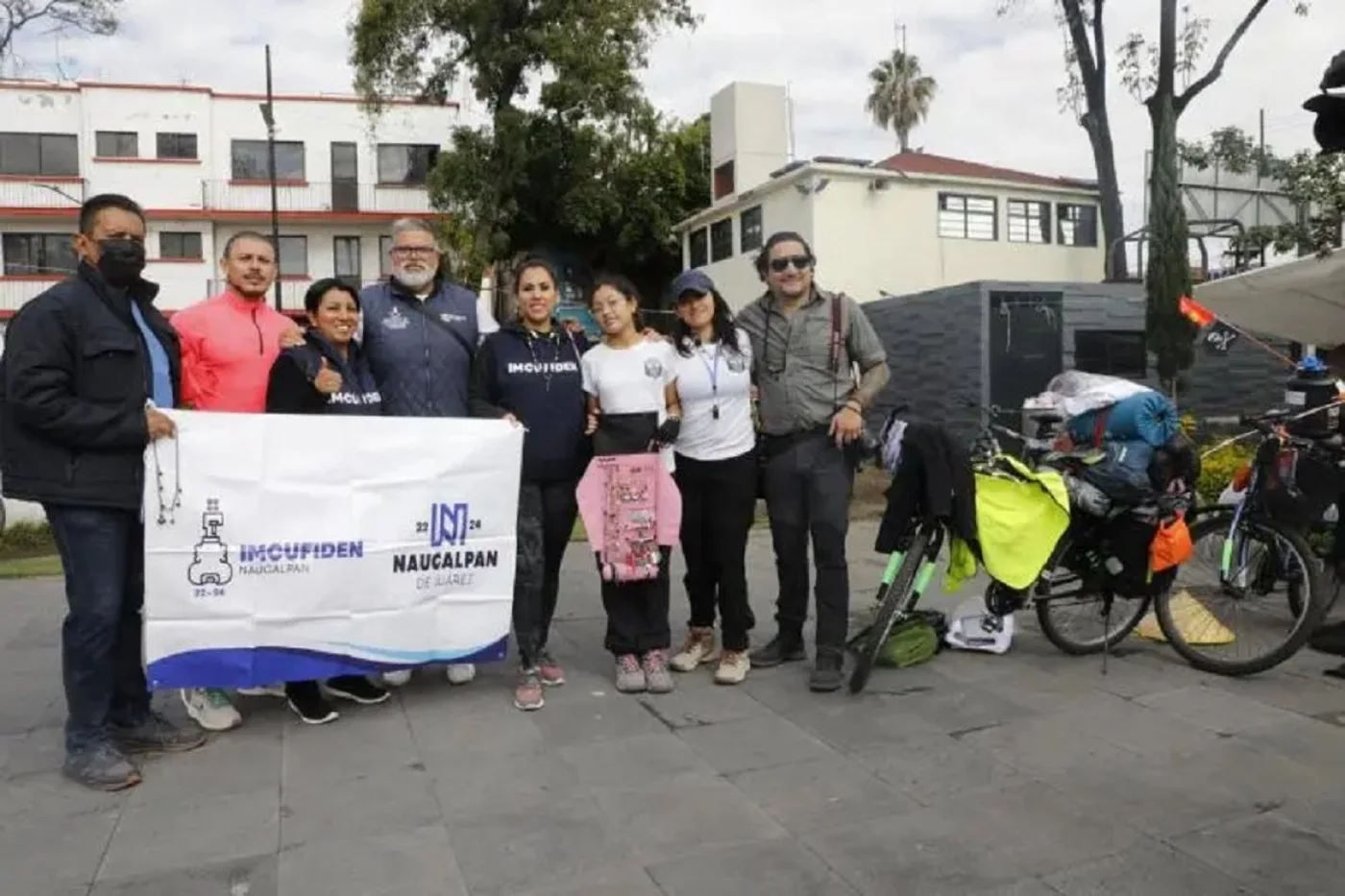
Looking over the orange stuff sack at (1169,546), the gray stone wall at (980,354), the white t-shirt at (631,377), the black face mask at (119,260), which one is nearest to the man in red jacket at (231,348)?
the black face mask at (119,260)

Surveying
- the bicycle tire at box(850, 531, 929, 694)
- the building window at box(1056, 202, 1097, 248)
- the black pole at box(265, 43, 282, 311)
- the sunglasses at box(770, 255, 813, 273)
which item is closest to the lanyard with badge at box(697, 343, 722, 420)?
the sunglasses at box(770, 255, 813, 273)

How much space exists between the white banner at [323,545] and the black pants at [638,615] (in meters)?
0.48

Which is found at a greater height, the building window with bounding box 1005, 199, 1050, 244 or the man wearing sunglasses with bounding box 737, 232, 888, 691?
the building window with bounding box 1005, 199, 1050, 244

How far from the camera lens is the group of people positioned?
3.66 meters

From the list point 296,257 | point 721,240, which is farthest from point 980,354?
point 296,257

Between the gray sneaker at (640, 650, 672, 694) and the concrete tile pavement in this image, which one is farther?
the gray sneaker at (640, 650, 672, 694)

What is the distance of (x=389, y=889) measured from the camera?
2795mm

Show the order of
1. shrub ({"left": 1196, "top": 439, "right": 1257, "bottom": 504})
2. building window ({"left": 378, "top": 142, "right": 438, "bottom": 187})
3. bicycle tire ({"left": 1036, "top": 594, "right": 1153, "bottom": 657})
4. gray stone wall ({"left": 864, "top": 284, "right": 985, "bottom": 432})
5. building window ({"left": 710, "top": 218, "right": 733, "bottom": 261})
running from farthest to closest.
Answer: building window ({"left": 378, "top": 142, "right": 438, "bottom": 187}) < building window ({"left": 710, "top": 218, "right": 733, "bottom": 261}) < gray stone wall ({"left": 864, "top": 284, "right": 985, "bottom": 432}) < shrub ({"left": 1196, "top": 439, "right": 1257, "bottom": 504}) < bicycle tire ({"left": 1036, "top": 594, "right": 1153, "bottom": 657})

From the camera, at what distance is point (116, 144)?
106 ft

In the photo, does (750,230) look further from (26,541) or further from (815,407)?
(815,407)

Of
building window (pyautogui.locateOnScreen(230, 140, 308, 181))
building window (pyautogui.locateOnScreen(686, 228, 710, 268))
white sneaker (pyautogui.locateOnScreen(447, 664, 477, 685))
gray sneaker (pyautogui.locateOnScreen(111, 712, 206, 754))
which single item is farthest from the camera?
building window (pyautogui.locateOnScreen(230, 140, 308, 181))

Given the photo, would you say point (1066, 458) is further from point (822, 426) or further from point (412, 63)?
point (412, 63)

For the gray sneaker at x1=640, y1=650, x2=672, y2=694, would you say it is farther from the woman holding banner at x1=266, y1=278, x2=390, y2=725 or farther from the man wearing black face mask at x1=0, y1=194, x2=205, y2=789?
the man wearing black face mask at x1=0, y1=194, x2=205, y2=789

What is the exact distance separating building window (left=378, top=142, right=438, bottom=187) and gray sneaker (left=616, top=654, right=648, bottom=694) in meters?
31.5
